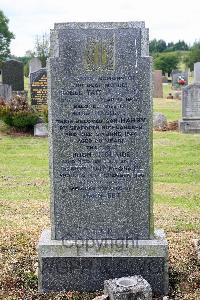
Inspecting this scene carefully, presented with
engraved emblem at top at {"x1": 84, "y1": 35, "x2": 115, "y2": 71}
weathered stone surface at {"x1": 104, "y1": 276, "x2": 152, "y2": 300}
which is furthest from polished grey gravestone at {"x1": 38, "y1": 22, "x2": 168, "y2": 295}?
weathered stone surface at {"x1": 104, "y1": 276, "x2": 152, "y2": 300}

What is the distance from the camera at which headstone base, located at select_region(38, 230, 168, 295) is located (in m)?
5.28

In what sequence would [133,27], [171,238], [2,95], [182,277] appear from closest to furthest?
[133,27], [182,277], [171,238], [2,95]

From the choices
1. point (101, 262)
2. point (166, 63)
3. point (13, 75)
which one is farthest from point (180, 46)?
point (101, 262)

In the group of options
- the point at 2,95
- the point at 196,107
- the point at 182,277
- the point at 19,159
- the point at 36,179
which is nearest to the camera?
the point at 182,277

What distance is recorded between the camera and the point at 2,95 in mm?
22141

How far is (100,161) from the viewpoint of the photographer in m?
5.37

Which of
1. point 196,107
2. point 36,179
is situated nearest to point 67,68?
point 36,179

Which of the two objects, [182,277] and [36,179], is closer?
[182,277]

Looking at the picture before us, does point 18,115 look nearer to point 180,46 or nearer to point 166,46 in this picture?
point 166,46

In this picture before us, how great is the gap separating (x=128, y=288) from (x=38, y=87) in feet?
48.5

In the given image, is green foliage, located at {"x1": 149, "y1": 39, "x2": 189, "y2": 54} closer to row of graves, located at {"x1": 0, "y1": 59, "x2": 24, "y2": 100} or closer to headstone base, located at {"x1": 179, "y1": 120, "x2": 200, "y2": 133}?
row of graves, located at {"x1": 0, "y1": 59, "x2": 24, "y2": 100}

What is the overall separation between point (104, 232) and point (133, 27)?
205 centimetres

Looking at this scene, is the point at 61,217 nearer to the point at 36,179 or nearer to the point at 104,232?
the point at 104,232

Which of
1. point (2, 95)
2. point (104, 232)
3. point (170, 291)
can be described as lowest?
point (170, 291)
